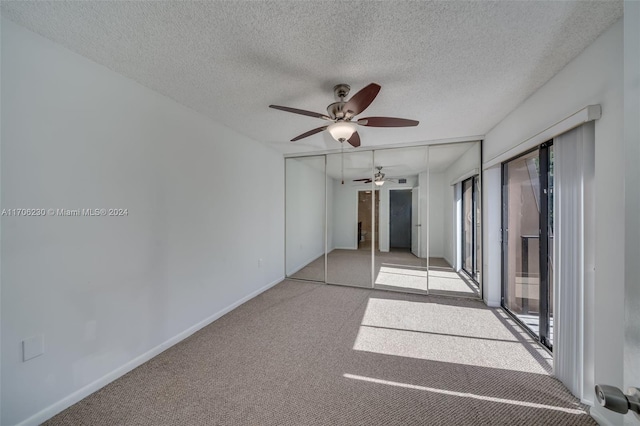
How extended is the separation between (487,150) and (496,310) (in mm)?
2248

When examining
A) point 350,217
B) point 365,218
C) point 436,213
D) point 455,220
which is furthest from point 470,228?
point 350,217

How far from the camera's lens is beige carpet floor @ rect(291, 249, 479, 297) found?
4.08 meters

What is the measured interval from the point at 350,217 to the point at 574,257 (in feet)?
13.8

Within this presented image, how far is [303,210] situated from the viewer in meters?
5.23

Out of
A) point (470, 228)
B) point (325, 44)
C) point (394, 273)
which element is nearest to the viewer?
point (325, 44)

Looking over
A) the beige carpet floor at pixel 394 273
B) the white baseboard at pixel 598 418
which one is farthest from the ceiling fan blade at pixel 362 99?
the beige carpet floor at pixel 394 273

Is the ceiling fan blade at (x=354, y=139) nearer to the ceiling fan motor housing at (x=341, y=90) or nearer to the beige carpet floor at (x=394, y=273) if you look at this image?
the ceiling fan motor housing at (x=341, y=90)

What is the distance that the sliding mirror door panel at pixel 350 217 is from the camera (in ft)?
15.3

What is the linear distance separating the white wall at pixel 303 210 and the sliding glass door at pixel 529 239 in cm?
310

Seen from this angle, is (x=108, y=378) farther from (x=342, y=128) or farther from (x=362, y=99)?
(x=362, y=99)

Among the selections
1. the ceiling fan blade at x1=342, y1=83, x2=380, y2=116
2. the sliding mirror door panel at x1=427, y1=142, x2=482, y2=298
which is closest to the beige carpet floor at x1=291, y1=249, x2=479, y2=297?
the sliding mirror door panel at x1=427, y1=142, x2=482, y2=298

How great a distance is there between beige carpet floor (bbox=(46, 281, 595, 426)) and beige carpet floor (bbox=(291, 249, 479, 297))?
102 centimetres

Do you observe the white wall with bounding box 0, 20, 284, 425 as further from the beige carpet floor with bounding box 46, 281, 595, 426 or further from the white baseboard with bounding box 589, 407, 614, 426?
the white baseboard with bounding box 589, 407, 614, 426

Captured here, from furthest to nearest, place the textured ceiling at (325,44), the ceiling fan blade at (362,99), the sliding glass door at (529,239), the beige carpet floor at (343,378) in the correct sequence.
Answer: the sliding glass door at (529,239), the ceiling fan blade at (362,99), the beige carpet floor at (343,378), the textured ceiling at (325,44)
